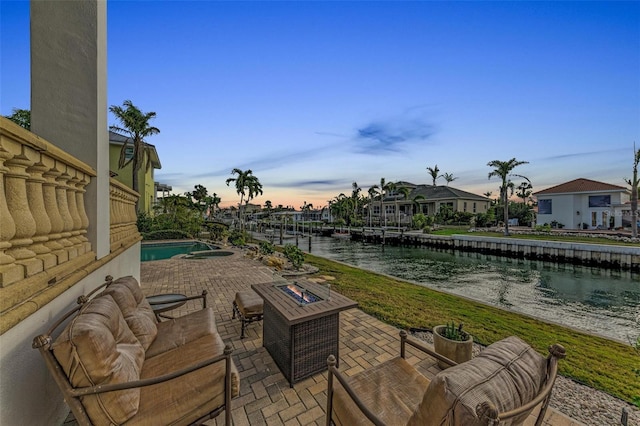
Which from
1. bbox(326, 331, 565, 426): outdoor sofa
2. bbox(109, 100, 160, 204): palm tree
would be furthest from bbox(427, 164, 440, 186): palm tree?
bbox(326, 331, 565, 426): outdoor sofa

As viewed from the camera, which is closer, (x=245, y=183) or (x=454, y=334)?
(x=454, y=334)

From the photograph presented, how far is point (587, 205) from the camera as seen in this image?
27.3 metres

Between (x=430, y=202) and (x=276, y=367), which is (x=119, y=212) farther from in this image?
(x=430, y=202)

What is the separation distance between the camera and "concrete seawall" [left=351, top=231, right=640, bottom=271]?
14883mm

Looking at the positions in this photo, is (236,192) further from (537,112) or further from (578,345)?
(578,345)

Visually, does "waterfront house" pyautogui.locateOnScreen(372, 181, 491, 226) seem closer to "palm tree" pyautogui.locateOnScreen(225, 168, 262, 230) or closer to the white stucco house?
the white stucco house

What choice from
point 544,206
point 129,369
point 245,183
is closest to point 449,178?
point 544,206

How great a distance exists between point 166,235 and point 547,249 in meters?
27.2

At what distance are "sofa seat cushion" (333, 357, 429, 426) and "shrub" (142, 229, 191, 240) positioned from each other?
1850 centimetres

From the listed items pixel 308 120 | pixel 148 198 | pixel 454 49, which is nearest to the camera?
pixel 454 49

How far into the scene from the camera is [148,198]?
2195 cm

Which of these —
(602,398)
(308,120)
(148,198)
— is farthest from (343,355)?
(148,198)

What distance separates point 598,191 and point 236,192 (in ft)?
128

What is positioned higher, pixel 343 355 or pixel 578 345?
pixel 343 355
